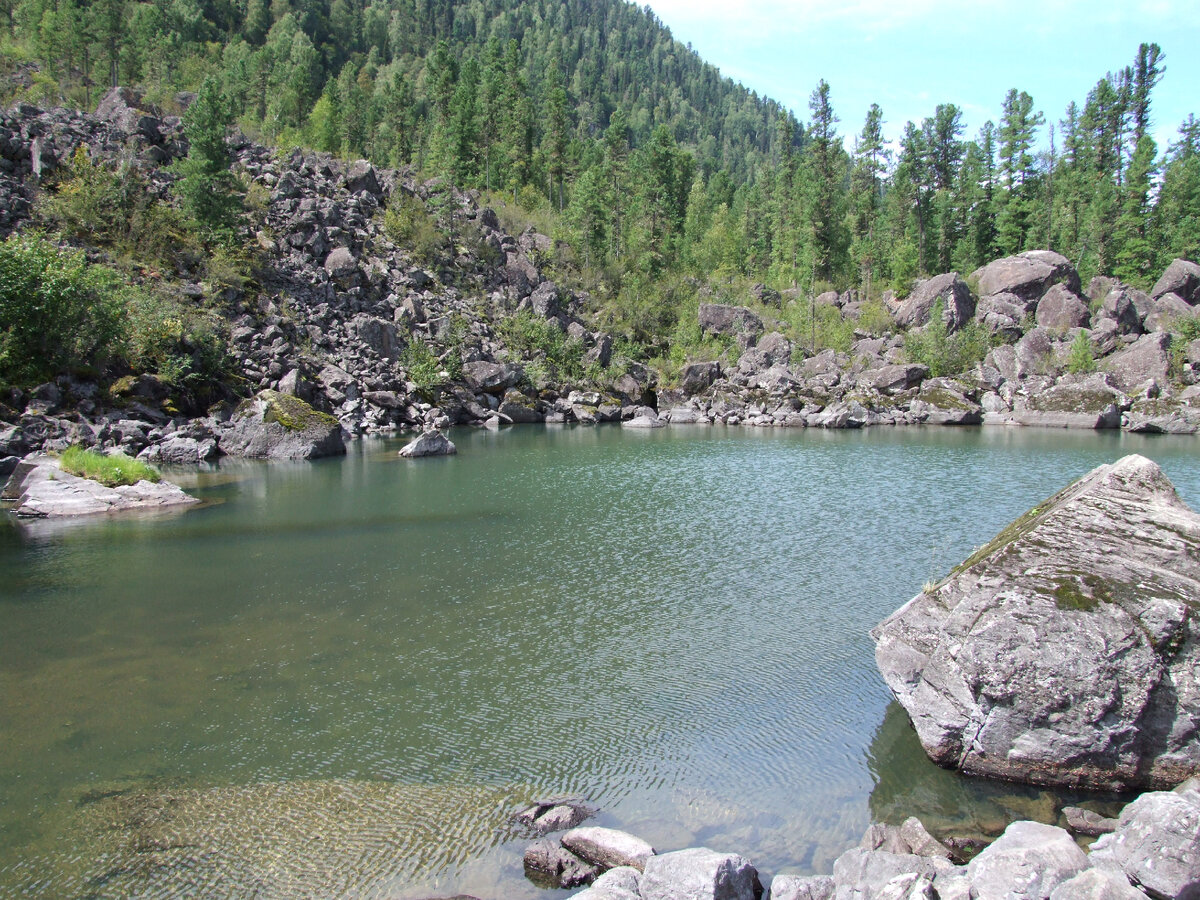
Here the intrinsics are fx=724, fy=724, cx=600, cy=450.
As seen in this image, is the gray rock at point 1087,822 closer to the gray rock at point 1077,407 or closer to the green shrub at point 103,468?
the green shrub at point 103,468

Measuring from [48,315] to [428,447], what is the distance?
745 inches

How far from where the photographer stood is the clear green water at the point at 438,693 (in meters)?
8.09

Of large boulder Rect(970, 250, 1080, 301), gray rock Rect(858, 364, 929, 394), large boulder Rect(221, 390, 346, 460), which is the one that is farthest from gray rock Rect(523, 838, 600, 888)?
large boulder Rect(970, 250, 1080, 301)

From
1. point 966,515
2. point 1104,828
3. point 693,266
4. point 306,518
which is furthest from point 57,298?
point 693,266

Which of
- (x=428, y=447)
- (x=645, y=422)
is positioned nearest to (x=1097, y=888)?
(x=428, y=447)

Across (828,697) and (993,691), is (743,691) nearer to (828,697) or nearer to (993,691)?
(828,697)

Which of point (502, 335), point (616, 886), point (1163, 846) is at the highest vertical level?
point (502, 335)

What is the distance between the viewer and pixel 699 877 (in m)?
6.61

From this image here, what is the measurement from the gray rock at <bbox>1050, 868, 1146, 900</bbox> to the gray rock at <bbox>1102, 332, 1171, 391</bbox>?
67.3m

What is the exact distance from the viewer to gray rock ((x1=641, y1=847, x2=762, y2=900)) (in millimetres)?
6543

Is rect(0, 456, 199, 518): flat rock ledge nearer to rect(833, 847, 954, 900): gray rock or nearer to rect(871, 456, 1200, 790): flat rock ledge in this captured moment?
rect(871, 456, 1200, 790): flat rock ledge

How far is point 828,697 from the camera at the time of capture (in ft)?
37.7

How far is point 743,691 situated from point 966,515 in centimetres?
1559

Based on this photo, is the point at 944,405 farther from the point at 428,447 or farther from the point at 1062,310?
the point at 428,447
